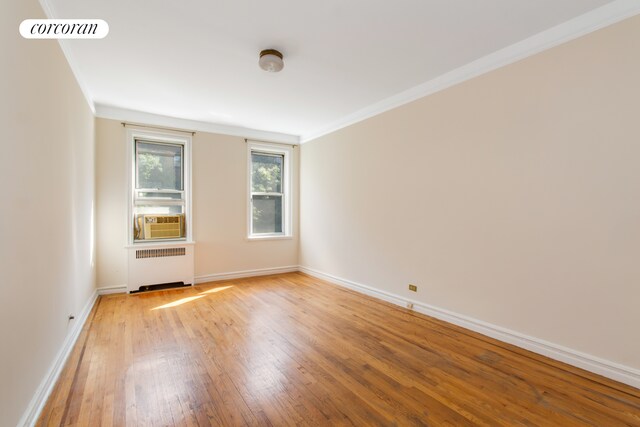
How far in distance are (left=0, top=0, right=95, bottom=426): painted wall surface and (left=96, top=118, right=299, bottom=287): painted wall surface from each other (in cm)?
141

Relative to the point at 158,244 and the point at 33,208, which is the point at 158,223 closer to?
the point at 158,244

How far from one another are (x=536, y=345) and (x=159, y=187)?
513 centimetres

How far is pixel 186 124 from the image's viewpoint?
4.76 metres

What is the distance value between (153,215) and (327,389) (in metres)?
3.85

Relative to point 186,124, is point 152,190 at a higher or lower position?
lower

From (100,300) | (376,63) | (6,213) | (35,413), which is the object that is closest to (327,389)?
(35,413)

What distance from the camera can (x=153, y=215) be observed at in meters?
4.55

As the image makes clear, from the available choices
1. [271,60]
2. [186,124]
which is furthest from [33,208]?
[186,124]

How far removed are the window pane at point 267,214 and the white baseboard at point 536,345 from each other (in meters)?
2.70

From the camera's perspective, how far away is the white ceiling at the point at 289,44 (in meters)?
2.12

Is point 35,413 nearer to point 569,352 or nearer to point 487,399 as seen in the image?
point 487,399

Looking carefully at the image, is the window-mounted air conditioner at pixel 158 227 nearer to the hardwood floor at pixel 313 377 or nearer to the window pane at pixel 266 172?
the hardwood floor at pixel 313 377

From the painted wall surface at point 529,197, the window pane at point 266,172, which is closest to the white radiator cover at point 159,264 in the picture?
the window pane at point 266,172

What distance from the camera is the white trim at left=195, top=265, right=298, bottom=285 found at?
4.90m
